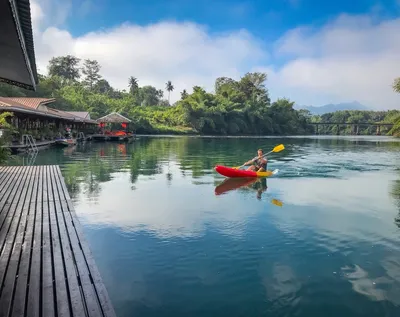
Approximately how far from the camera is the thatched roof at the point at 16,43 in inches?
151

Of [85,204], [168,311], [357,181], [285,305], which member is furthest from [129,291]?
[357,181]

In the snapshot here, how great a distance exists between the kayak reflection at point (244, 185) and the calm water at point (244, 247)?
7 centimetres

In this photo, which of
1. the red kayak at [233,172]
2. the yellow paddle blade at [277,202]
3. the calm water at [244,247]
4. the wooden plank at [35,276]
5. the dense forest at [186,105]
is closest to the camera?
the wooden plank at [35,276]

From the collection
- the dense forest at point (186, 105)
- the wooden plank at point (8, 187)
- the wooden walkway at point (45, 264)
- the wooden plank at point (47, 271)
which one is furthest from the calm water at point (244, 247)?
the dense forest at point (186, 105)

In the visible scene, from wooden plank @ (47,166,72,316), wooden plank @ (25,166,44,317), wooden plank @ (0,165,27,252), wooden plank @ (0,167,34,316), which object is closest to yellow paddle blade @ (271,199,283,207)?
wooden plank @ (47,166,72,316)

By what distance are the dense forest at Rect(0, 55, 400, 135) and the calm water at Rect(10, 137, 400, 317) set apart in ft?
139

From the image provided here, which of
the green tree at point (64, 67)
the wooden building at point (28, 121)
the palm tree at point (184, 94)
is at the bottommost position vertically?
the wooden building at point (28, 121)

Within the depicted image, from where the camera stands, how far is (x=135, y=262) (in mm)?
5848

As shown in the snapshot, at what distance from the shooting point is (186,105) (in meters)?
65.7

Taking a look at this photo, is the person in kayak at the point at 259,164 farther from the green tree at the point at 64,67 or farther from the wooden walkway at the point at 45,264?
the green tree at the point at 64,67

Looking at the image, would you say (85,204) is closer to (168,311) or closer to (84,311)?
(168,311)

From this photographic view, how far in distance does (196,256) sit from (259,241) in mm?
1449

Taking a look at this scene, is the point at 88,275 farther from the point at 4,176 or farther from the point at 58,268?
the point at 4,176

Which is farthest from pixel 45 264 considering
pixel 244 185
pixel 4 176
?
pixel 244 185
